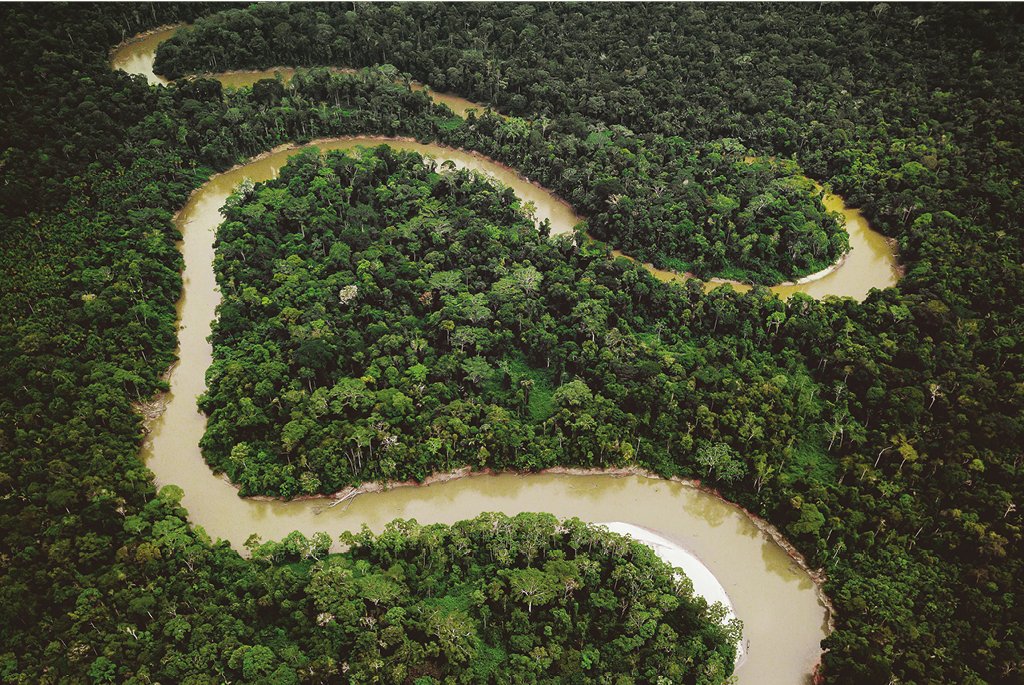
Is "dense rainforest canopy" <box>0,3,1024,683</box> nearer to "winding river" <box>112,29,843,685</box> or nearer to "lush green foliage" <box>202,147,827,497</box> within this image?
"lush green foliage" <box>202,147,827,497</box>

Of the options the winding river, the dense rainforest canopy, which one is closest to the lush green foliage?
the dense rainforest canopy

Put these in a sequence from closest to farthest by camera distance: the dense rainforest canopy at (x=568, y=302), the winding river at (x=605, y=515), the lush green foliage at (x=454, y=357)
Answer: the dense rainforest canopy at (x=568, y=302)
the winding river at (x=605, y=515)
the lush green foliage at (x=454, y=357)

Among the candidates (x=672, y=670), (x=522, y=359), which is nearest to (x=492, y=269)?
(x=522, y=359)

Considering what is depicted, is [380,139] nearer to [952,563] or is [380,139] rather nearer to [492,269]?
[492,269]

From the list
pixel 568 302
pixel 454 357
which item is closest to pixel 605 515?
pixel 454 357

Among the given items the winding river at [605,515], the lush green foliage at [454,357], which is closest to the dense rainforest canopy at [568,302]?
the lush green foliage at [454,357]

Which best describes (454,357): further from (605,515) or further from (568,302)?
(605,515)

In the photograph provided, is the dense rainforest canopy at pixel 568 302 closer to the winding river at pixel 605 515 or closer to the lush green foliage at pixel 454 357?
the lush green foliage at pixel 454 357
